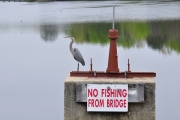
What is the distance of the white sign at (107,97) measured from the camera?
22.3 feet

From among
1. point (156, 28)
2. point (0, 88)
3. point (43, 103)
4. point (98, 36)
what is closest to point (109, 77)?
point (43, 103)

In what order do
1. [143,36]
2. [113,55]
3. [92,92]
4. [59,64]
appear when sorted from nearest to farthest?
1. [92,92]
2. [113,55]
3. [59,64]
4. [143,36]

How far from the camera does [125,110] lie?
22.3ft

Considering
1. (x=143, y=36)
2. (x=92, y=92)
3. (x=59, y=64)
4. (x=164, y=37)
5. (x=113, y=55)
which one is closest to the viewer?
(x=92, y=92)

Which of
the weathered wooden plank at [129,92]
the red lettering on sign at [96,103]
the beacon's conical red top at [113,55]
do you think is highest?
the beacon's conical red top at [113,55]

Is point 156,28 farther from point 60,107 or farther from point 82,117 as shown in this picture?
point 82,117

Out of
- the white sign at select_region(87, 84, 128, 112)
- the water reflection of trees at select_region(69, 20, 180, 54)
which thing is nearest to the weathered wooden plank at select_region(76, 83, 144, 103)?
the white sign at select_region(87, 84, 128, 112)

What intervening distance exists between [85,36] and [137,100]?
86.5 feet

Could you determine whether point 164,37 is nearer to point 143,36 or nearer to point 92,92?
point 143,36

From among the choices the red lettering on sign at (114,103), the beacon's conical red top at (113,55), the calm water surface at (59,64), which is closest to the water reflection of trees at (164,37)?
the calm water surface at (59,64)

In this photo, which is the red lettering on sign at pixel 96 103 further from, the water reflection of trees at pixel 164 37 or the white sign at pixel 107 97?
the water reflection of trees at pixel 164 37

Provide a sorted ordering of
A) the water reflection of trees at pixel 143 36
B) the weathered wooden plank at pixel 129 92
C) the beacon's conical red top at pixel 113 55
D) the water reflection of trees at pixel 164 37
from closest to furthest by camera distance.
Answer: the weathered wooden plank at pixel 129 92 → the beacon's conical red top at pixel 113 55 → the water reflection of trees at pixel 164 37 → the water reflection of trees at pixel 143 36

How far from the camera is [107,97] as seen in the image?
6883mm

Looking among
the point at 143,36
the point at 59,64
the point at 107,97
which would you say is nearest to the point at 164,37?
the point at 143,36
